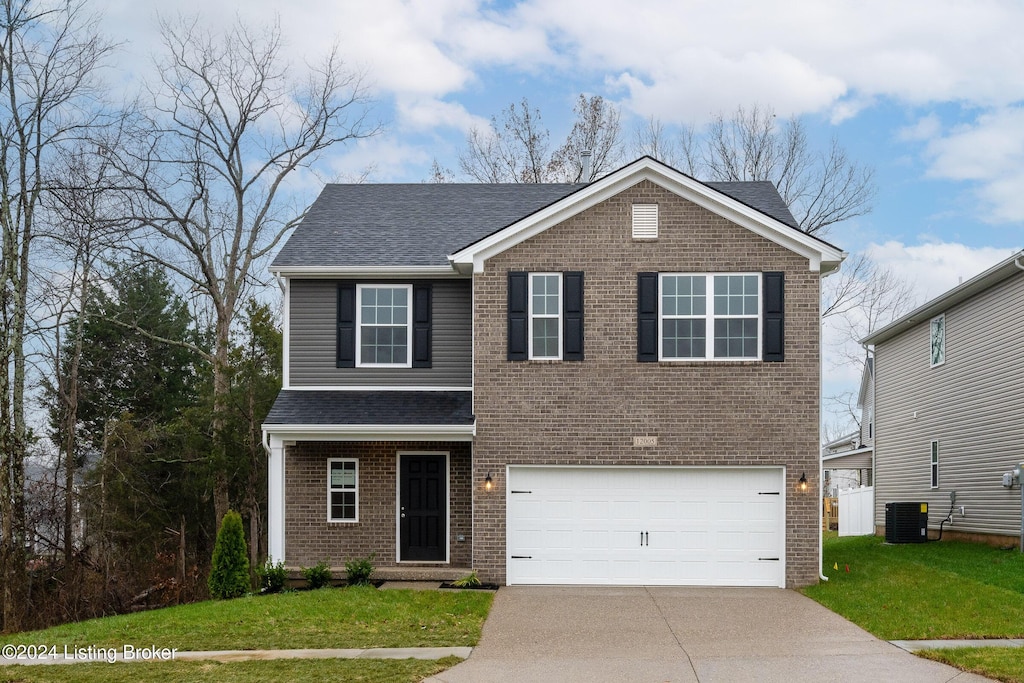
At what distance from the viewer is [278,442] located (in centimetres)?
1855

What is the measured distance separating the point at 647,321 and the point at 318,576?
701 centimetres

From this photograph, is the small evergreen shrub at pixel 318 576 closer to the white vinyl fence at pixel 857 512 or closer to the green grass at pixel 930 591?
the green grass at pixel 930 591

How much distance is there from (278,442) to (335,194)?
6.64m

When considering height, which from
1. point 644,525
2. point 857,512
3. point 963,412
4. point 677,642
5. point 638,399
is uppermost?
point 638,399

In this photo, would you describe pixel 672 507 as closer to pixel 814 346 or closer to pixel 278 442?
pixel 814 346

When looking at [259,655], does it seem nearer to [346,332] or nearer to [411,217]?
[346,332]

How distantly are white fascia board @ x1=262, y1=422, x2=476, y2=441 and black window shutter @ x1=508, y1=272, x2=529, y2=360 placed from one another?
143cm

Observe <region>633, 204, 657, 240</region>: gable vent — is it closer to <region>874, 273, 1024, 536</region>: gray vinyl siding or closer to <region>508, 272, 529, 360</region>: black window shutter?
<region>508, 272, 529, 360</region>: black window shutter

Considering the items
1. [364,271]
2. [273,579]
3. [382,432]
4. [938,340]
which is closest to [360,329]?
[364,271]

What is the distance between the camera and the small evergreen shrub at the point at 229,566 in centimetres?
1758

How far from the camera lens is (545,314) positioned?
18047 mm

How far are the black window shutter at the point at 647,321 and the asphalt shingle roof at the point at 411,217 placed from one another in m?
2.69

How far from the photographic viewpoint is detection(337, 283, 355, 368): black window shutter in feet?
63.9

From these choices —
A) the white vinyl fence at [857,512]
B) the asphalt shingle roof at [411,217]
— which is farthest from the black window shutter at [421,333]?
the white vinyl fence at [857,512]
